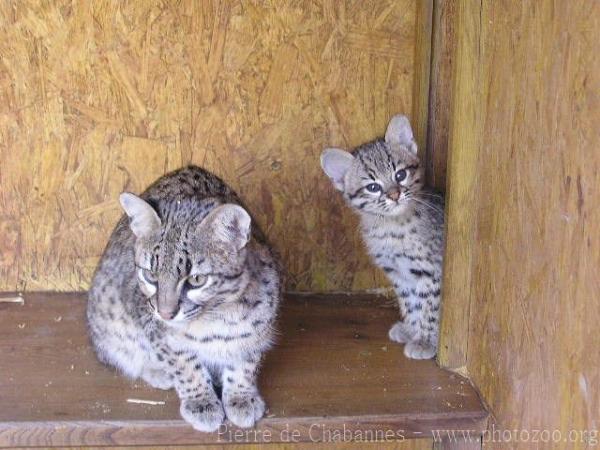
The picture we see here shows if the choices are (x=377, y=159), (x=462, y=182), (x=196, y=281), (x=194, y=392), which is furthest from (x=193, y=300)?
(x=377, y=159)

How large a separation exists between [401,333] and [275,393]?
0.65m

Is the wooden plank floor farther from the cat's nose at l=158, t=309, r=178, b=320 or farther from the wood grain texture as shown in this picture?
the wood grain texture

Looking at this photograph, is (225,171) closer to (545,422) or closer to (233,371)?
(233,371)

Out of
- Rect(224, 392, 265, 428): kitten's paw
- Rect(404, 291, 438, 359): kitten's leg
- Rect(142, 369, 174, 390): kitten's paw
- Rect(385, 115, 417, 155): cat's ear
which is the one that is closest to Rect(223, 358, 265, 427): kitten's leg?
Rect(224, 392, 265, 428): kitten's paw

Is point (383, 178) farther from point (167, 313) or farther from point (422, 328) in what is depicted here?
point (167, 313)

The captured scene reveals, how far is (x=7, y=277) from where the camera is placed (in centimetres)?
355

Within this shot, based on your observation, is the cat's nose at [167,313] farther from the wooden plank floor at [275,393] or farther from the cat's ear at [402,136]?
the cat's ear at [402,136]

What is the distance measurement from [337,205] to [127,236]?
101 cm

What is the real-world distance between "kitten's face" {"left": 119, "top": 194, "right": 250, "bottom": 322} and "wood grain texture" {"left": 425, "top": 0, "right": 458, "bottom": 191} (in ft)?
3.64

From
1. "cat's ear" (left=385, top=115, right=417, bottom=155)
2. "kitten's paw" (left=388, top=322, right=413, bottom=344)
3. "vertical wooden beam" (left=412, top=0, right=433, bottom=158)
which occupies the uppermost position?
"vertical wooden beam" (left=412, top=0, right=433, bottom=158)

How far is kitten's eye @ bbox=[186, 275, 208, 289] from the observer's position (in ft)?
8.13

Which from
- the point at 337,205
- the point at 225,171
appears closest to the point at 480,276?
the point at 337,205

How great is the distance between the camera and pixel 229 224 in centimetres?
252

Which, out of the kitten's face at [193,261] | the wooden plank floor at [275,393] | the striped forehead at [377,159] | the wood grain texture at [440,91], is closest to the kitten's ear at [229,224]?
the kitten's face at [193,261]
